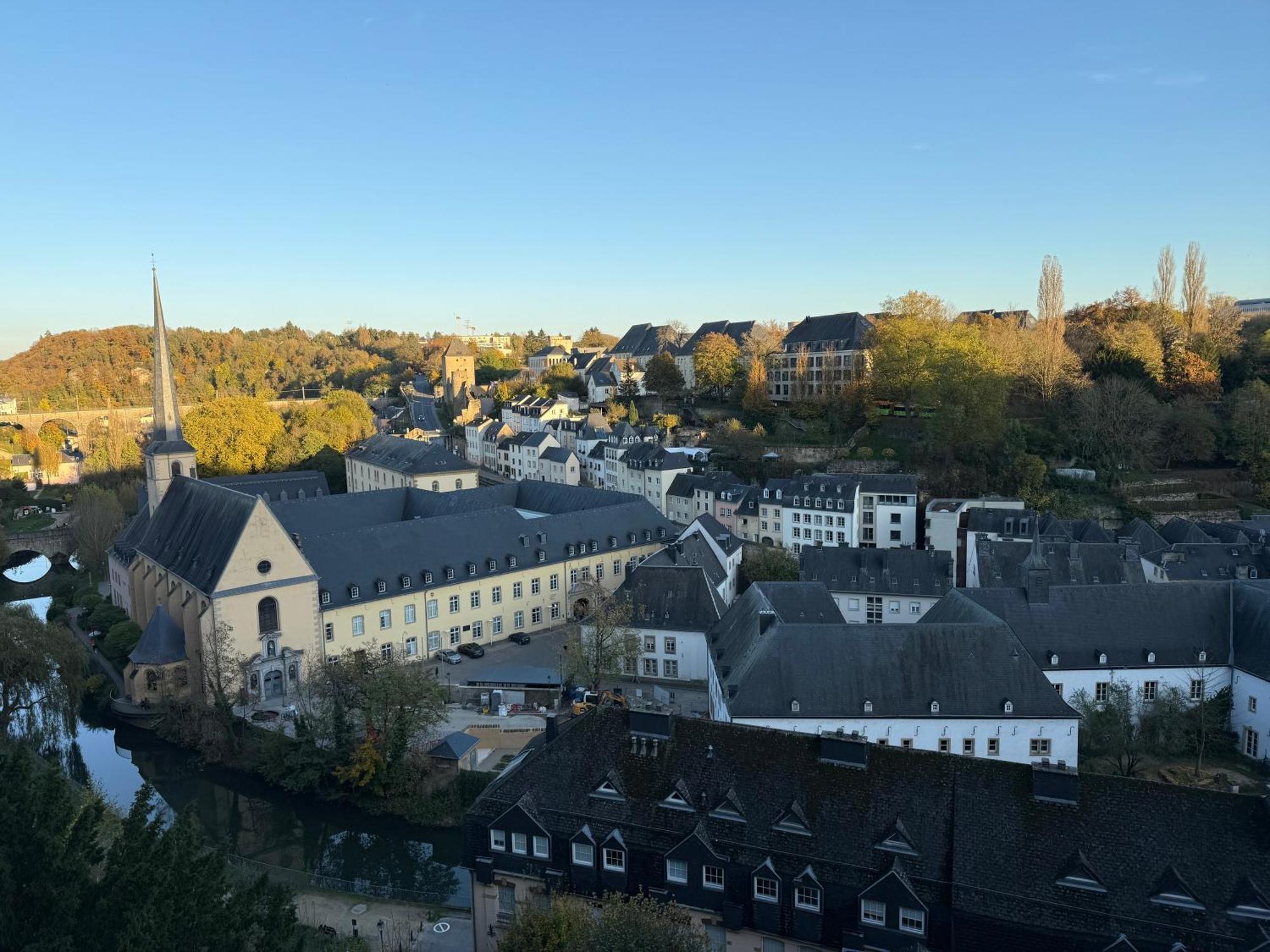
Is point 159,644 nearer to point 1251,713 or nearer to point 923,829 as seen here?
point 923,829

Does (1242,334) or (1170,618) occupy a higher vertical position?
(1242,334)

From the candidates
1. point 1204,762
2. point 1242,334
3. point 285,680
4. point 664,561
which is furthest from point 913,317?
point 285,680

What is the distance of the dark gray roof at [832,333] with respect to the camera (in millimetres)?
67500

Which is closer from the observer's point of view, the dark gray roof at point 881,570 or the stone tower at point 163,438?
the dark gray roof at point 881,570

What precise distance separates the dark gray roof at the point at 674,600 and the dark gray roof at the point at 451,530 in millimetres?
7958

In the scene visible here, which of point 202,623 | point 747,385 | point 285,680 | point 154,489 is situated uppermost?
point 747,385

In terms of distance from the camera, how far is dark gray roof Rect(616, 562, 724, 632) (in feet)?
107

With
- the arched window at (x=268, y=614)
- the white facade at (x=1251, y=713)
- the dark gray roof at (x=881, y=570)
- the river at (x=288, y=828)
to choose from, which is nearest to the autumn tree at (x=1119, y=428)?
the dark gray roof at (x=881, y=570)

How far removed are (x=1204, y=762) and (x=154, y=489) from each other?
145ft

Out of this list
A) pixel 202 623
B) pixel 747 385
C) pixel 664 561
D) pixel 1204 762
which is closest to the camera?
pixel 1204 762

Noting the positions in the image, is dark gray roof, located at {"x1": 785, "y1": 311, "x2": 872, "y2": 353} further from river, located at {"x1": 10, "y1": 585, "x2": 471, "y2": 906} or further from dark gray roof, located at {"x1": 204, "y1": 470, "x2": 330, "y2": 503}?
river, located at {"x1": 10, "y1": 585, "x2": 471, "y2": 906}

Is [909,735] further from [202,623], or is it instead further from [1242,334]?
[1242,334]

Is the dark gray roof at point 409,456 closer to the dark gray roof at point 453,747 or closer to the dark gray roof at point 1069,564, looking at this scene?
the dark gray roof at point 453,747

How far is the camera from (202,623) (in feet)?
103
